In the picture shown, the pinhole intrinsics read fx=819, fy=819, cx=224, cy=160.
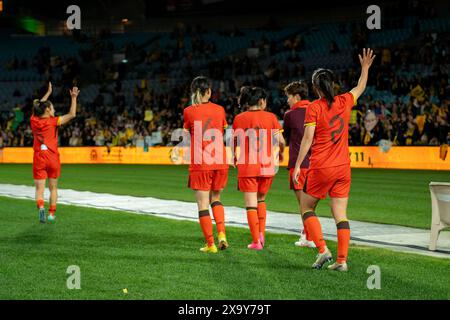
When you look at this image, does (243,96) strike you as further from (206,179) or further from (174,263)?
(174,263)

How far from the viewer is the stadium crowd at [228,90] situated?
3073 centimetres

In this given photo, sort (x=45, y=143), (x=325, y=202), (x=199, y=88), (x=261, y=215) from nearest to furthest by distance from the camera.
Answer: (x=199, y=88)
(x=261, y=215)
(x=45, y=143)
(x=325, y=202)

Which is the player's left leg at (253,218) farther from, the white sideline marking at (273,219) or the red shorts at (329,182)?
the red shorts at (329,182)

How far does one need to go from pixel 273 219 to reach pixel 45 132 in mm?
4186

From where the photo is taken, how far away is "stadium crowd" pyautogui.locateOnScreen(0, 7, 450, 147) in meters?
30.7

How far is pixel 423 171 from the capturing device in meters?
27.3

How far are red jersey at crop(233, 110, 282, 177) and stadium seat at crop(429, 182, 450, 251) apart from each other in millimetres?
2125

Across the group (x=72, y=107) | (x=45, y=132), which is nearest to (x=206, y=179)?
(x=72, y=107)

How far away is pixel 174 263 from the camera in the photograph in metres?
9.52

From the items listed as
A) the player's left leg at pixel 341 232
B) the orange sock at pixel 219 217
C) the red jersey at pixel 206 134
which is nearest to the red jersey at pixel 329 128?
the player's left leg at pixel 341 232

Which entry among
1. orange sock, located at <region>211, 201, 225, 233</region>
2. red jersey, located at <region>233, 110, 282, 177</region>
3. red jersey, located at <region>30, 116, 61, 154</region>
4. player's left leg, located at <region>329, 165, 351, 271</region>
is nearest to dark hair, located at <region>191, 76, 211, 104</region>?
red jersey, located at <region>233, 110, 282, 177</region>
